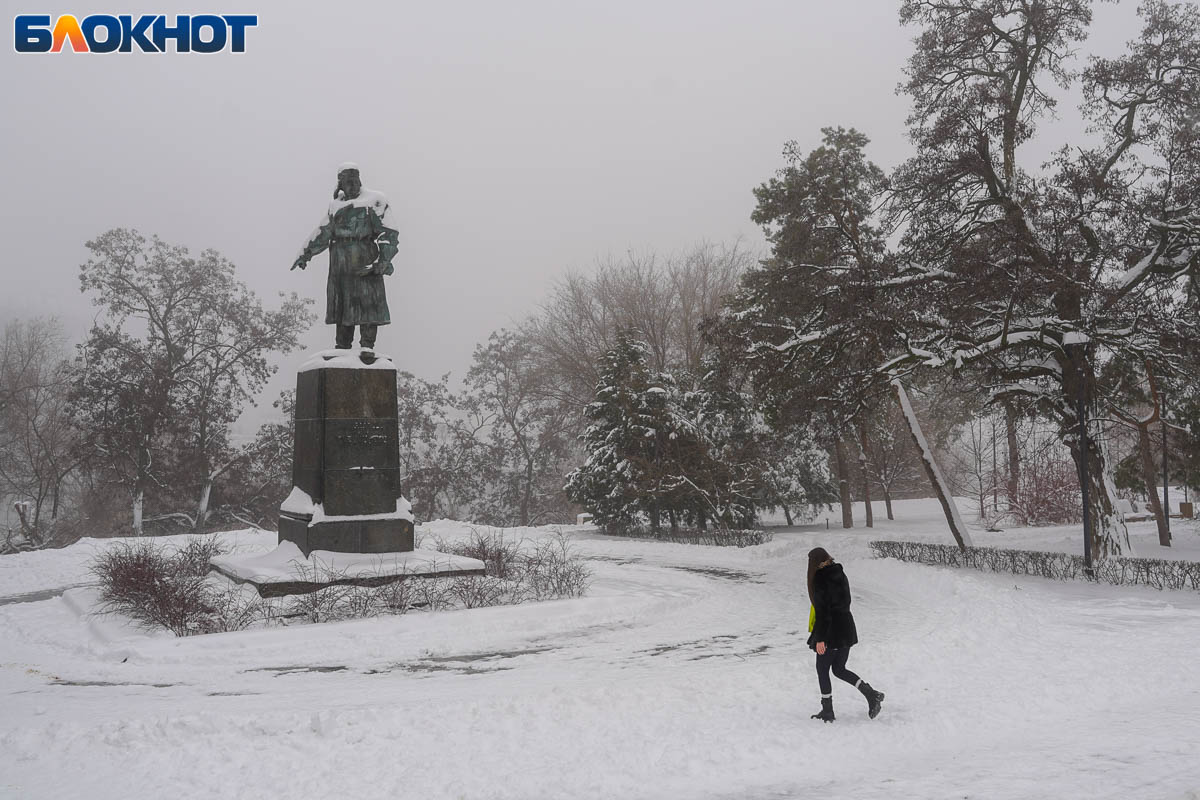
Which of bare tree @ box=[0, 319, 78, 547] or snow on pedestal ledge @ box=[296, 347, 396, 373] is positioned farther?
bare tree @ box=[0, 319, 78, 547]

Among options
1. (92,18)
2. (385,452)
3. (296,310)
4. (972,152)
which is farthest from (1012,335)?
(296,310)

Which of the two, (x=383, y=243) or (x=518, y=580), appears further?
(x=383, y=243)

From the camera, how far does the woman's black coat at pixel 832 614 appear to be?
702 centimetres

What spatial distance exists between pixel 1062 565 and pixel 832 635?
1193 cm

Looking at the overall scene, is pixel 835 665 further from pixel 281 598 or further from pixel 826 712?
pixel 281 598

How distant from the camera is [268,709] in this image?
7.08 m

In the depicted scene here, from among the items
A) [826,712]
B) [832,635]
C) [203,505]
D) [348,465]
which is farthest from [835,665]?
[203,505]

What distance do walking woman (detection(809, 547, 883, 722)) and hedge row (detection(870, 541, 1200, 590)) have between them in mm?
10242

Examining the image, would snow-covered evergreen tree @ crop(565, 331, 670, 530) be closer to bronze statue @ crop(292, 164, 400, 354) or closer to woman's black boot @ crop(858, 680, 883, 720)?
bronze statue @ crop(292, 164, 400, 354)

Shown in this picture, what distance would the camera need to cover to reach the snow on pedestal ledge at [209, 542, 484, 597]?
11.6 meters

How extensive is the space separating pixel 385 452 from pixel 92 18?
334 inches

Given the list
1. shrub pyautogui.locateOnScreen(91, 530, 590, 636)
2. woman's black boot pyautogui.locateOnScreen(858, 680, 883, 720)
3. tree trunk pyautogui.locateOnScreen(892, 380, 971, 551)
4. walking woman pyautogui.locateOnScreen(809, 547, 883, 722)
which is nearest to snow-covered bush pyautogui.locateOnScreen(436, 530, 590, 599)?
shrub pyautogui.locateOnScreen(91, 530, 590, 636)

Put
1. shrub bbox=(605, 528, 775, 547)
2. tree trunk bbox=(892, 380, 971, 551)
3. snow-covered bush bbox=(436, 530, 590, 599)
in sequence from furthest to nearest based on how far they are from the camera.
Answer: shrub bbox=(605, 528, 775, 547) < tree trunk bbox=(892, 380, 971, 551) < snow-covered bush bbox=(436, 530, 590, 599)

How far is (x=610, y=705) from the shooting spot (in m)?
7.21
